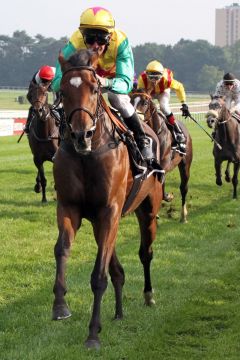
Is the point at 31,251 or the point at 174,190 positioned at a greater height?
the point at 31,251

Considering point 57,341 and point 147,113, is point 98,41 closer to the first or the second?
point 57,341

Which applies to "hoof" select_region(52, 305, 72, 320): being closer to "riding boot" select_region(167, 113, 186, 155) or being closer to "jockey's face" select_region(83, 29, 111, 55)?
"jockey's face" select_region(83, 29, 111, 55)

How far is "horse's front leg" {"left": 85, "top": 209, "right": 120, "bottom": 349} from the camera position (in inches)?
213

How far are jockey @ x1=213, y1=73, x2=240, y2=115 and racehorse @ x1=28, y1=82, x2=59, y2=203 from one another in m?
4.00

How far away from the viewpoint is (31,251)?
9.26 meters

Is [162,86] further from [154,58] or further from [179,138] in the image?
[154,58]

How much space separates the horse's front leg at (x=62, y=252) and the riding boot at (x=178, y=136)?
7043 mm

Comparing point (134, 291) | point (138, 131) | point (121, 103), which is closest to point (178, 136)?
point (134, 291)

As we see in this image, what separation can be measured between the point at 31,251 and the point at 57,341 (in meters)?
3.67

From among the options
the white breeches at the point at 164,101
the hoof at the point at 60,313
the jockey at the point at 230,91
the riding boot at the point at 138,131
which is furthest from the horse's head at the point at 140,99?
the hoof at the point at 60,313

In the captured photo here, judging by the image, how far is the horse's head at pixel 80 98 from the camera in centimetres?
500

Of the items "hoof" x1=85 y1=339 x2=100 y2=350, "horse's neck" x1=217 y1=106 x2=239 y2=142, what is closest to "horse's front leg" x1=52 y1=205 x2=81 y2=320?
"hoof" x1=85 y1=339 x2=100 y2=350

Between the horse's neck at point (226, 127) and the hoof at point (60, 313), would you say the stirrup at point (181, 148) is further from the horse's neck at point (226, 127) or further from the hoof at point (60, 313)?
the hoof at point (60, 313)

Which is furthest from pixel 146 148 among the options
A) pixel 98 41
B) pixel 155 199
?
pixel 98 41
